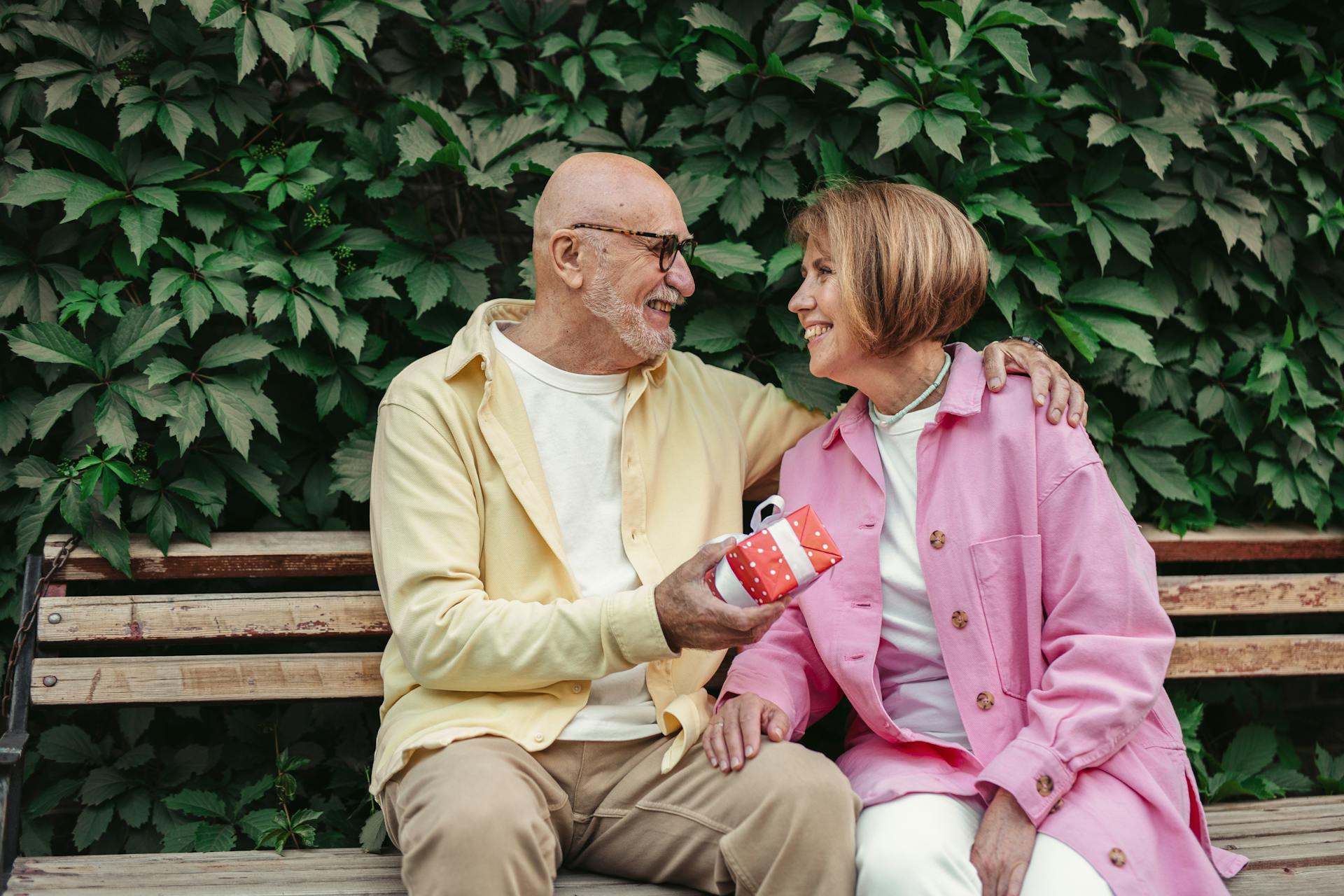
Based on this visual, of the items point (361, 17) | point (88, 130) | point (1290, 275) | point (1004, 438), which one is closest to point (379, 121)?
point (361, 17)

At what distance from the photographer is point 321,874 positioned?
2.58 m

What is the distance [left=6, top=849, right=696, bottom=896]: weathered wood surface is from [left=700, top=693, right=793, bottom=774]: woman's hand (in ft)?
1.00

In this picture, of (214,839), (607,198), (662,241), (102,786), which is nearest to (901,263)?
(662,241)

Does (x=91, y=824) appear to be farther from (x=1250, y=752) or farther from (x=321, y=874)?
(x=1250, y=752)

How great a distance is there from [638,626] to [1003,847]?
0.84 metres

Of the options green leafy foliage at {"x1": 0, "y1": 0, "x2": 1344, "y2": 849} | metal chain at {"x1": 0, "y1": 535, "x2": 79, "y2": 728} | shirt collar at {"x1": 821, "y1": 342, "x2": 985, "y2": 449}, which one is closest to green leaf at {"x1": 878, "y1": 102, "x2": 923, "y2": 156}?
green leafy foliage at {"x1": 0, "y1": 0, "x2": 1344, "y2": 849}

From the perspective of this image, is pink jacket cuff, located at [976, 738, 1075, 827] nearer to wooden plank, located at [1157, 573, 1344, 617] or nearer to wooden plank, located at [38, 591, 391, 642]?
wooden plank, located at [1157, 573, 1344, 617]

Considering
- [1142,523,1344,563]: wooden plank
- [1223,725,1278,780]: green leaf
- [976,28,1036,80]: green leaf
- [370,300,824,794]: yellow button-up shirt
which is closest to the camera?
[370,300,824,794]: yellow button-up shirt

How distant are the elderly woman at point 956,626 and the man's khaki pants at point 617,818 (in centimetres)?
6

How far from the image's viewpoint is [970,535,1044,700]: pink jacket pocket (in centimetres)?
244

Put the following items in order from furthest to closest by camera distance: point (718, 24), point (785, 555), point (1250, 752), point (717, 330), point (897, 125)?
point (1250, 752) < point (717, 330) < point (718, 24) < point (897, 125) < point (785, 555)

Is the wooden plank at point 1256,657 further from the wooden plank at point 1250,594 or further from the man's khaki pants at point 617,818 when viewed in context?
the man's khaki pants at point 617,818

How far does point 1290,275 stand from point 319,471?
9.38 feet

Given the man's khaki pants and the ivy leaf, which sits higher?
the ivy leaf
